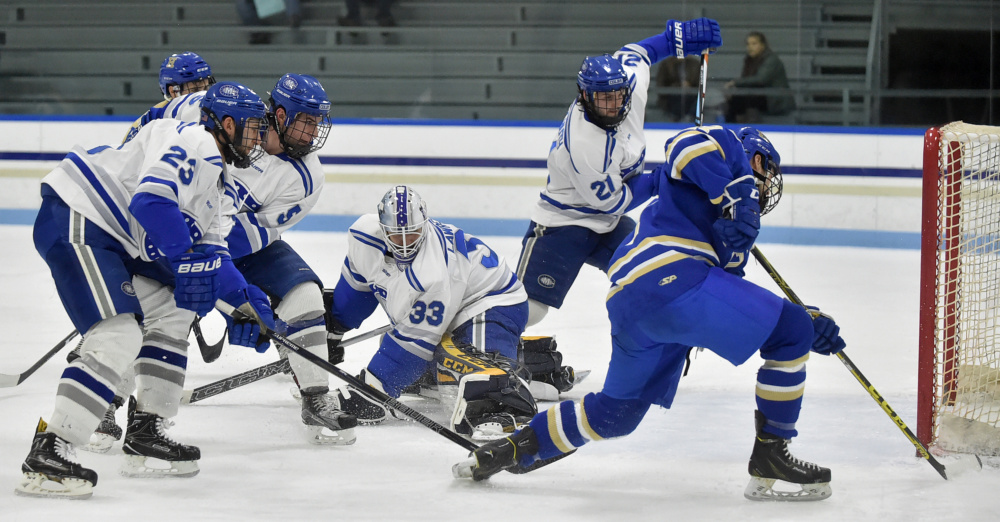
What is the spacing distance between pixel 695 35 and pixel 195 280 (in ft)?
7.84

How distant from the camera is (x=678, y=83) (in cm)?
787

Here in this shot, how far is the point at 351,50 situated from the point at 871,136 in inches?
154

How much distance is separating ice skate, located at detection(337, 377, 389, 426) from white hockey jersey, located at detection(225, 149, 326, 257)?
1.84 ft

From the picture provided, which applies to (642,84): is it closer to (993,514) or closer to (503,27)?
(993,514)

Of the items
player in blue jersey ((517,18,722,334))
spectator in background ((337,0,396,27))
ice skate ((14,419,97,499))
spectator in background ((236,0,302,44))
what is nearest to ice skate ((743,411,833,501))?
player in blue jersey ((517,18,722,334))

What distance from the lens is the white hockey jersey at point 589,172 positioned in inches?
155

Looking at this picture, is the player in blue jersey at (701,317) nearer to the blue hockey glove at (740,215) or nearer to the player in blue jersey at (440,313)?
the blue hockey glove at (740,215)

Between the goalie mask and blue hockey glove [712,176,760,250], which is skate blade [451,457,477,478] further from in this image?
blue hockey glove [712,176,760,250]

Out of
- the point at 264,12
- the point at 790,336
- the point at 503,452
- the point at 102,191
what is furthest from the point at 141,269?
the point at 264,12

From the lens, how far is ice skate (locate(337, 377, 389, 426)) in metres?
3.43

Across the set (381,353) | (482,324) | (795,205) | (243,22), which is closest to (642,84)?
(482,324)

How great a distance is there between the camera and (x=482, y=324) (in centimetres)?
351

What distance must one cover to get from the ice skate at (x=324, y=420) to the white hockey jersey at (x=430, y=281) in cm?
29

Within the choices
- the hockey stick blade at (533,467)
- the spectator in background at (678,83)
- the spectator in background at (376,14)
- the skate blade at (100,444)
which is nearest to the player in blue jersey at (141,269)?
the skate blade at (100,444)
